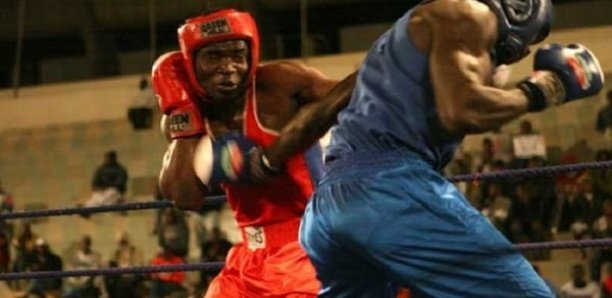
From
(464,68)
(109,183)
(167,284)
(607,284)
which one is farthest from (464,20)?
(109,183)

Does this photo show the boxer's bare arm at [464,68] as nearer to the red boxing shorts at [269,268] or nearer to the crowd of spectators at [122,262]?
the red boxing shorts at [269,268]

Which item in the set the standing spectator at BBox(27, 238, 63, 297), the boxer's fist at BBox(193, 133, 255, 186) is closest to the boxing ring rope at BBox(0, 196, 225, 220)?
the boxer's fist at BBox(193, 133, 255, 186)

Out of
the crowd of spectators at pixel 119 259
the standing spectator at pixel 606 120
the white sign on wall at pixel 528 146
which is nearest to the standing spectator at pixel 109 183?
the crowd of spectators at pixel 119 259

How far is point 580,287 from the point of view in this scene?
7.22 metres

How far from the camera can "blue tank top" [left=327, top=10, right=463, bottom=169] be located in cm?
246

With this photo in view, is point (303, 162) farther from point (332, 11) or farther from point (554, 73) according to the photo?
point (332, 11)

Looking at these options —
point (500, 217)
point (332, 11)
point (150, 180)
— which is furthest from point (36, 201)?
point (500, 217)

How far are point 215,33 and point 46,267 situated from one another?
19.4 feet

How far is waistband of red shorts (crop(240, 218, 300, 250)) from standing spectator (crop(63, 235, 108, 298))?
4891 millimetres

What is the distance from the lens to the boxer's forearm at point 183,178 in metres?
3.20

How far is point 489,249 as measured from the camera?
7.93 feet

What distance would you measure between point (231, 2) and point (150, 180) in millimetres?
1843

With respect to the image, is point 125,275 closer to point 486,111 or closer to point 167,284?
point 167,284

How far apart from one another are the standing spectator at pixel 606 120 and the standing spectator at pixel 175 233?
9.92 ft
